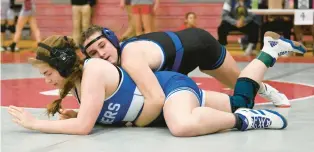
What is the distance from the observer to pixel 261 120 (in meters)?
3.82

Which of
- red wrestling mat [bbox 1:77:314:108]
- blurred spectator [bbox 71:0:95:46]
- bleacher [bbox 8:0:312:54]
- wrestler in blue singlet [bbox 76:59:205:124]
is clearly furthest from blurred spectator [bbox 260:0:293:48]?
wrestler in blue singlet [bbox 76:59:205:124]

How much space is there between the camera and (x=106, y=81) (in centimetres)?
369

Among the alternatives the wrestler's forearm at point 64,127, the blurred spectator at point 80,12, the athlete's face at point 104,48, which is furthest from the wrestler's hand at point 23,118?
the blurred spectator at point 80,12

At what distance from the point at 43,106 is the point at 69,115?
3.80 feet

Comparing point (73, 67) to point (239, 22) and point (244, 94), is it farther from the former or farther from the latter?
point (239, 22)

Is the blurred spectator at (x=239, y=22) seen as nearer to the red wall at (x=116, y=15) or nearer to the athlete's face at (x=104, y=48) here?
the red wall at (x=116, y=15)

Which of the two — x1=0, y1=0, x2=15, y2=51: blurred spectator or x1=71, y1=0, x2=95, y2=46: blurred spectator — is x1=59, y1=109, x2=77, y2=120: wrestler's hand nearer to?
x1=0, y1=0, x2=15, y2=51: blurred spectator

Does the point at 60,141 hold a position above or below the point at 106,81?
below

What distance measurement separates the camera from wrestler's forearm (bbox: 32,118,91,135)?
12.0ft

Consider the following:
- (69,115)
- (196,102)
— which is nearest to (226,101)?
(196,102)

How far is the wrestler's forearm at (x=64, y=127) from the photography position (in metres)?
3.67

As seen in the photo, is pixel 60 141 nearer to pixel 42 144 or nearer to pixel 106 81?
pixel 42 144

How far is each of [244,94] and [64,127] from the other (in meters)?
1.19

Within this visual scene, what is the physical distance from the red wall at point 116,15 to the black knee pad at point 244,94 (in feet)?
27.2
